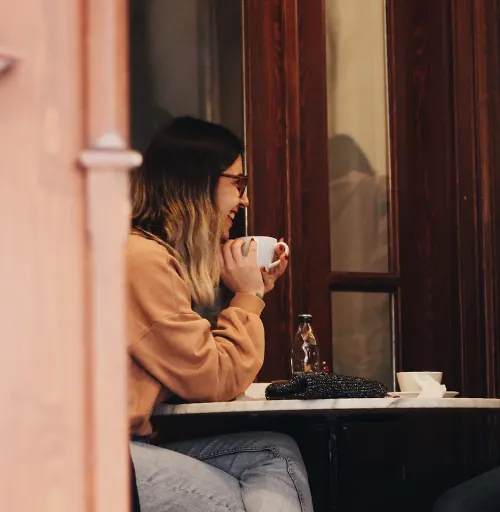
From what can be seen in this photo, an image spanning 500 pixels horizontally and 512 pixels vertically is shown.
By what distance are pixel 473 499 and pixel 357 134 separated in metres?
1.30

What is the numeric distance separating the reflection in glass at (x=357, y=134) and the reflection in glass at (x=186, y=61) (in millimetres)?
336

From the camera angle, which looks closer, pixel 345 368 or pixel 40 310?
pixel 40 310

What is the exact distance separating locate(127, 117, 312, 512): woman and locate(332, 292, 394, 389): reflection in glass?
679 millimetres

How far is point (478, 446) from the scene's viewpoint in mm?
2939

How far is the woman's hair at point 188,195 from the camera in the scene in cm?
211

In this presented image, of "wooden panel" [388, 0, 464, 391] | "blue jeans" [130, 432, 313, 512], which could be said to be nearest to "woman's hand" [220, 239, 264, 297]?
"blue jeans" [130, 432, 313, 512]

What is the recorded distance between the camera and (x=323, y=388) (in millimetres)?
1834

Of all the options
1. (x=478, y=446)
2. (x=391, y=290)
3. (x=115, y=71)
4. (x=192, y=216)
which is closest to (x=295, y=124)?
(x=391, y=290)

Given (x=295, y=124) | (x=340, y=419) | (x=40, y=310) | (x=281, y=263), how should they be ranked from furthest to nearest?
(x=295, y=124) → (x=281, y=263) → (x=340, y=419) → (x=40, y=310)

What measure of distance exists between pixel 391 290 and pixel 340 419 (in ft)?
3.34

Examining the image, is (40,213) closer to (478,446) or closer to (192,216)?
(192,216)

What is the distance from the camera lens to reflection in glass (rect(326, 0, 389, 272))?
303 cm

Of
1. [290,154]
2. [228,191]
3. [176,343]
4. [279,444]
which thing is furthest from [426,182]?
[176,343]

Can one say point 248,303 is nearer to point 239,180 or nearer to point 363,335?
point 239,180
